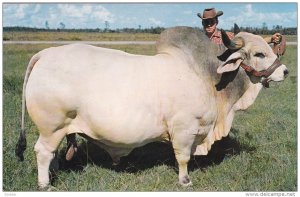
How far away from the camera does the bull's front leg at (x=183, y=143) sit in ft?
15.5

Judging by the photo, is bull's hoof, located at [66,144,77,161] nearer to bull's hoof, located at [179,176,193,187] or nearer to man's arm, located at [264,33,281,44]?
bull's hoof, located at [179,176,193,187]

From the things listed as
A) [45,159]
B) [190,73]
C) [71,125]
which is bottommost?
[45,159]

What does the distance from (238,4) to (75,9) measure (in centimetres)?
194

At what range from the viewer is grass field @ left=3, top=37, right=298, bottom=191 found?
504cm

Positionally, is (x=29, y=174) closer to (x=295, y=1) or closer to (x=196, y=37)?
(x=196, y=37)

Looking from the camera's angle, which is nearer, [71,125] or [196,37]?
[71,125]

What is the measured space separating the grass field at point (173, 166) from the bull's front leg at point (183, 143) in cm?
14

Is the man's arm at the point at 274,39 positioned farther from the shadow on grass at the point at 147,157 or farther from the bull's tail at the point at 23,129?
the bull's tail at the point at 23,129

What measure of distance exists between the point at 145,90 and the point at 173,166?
138 cm

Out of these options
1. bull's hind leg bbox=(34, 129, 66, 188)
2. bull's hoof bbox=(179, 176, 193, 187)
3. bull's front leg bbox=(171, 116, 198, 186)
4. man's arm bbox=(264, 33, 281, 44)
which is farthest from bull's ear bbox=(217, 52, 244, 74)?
bull's hind leg bbox=(34, 129, 66, 188)

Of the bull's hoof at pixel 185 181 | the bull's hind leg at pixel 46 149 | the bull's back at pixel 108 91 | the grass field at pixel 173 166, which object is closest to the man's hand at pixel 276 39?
the bull's back at pixel 108 91

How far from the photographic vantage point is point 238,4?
5336mm

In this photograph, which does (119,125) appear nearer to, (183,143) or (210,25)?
(183,143)

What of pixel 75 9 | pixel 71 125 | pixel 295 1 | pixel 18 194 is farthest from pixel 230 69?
pixel 18 194
